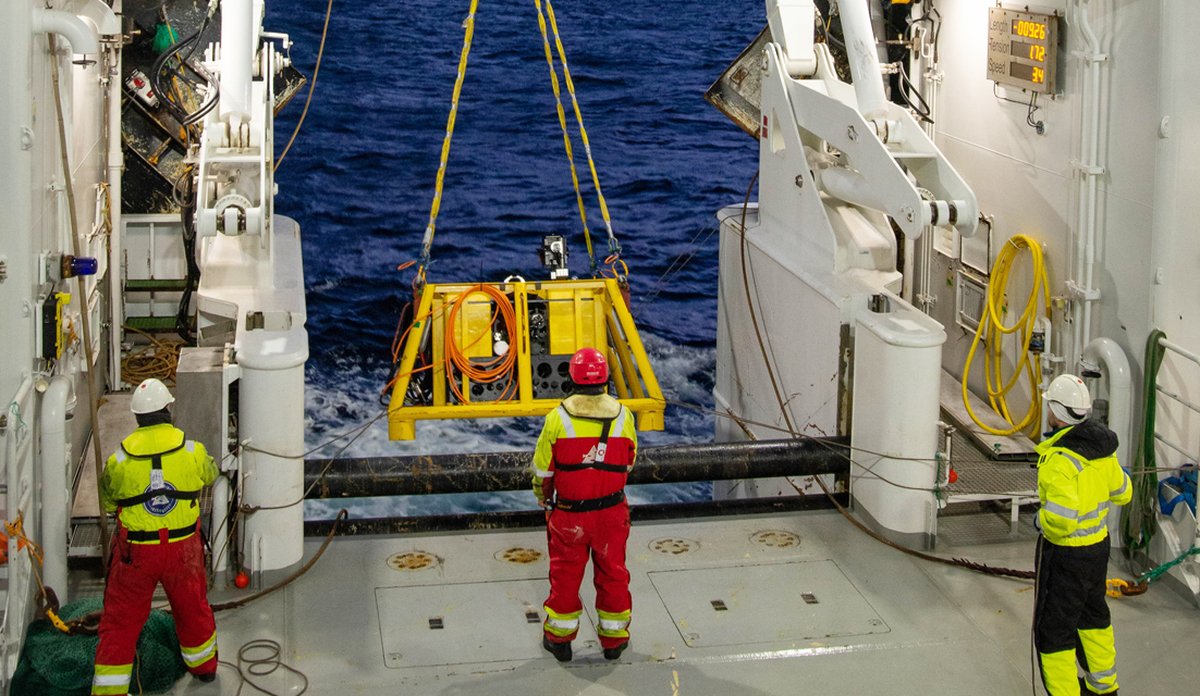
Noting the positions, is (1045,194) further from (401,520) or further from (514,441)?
(514,441)

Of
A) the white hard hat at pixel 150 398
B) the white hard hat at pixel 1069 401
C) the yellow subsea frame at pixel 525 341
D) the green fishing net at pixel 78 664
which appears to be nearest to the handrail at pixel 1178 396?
the white hard hat at pixel 1069 401

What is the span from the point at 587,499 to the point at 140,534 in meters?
1.79

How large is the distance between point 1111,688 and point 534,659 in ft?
7.86

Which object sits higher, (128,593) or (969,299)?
(969,299)

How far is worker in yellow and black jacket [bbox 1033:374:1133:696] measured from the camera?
5.58m

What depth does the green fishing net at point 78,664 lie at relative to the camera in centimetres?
587

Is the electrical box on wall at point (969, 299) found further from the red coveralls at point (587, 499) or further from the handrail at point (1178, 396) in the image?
the red coveralls at point (587, 499)

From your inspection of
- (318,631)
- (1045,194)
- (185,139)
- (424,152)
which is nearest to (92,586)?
(318,631)

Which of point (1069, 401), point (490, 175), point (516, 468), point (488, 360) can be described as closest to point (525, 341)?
point (488, 360)

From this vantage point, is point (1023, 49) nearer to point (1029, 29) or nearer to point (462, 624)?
point (1029, 29)

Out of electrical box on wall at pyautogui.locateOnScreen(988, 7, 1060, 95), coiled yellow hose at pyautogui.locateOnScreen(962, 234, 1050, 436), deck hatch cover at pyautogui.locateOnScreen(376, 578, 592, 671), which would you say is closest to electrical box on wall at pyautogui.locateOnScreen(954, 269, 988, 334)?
coiled yellow hose at pyautogui.locateOnScreen(962, 234, 1050, 436)

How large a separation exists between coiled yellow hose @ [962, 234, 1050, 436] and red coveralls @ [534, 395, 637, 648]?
3.40 meters

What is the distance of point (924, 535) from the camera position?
7613 millimetres

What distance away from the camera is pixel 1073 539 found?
5.62 m
